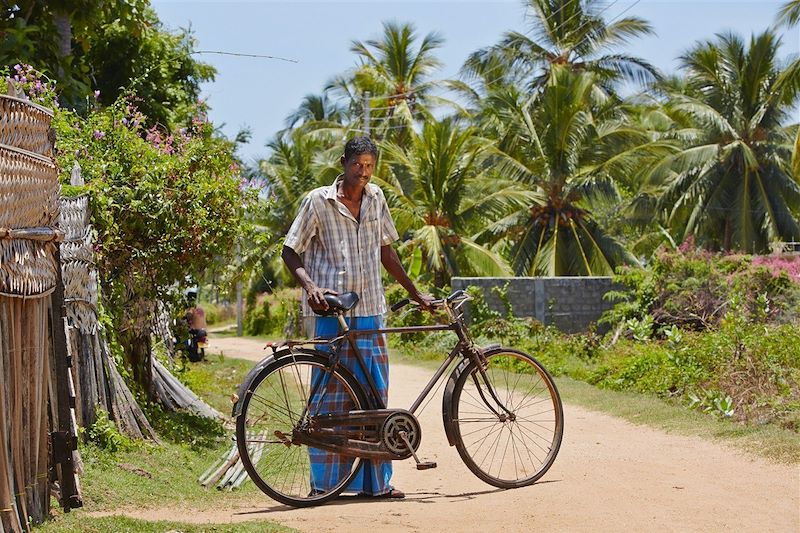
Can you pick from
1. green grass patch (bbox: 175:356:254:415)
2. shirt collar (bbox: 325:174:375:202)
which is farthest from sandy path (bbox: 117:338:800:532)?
green grass patch (bbox: 175:356:254:415)

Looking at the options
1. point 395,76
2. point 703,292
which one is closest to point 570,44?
point 395,76

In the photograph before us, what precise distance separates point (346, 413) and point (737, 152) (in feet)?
91.5

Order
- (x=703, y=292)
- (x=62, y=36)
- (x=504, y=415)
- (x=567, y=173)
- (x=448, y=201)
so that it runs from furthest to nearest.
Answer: (x=567, y=173)
(x=448, y=201)
(x=703, y=292)
(x=62, y=36)
(x=504, y=415)

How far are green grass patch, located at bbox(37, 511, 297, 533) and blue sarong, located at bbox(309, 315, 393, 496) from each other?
0.96m

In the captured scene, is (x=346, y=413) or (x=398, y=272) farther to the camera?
(x=398, y=272)

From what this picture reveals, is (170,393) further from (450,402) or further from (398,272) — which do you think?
(450,402)

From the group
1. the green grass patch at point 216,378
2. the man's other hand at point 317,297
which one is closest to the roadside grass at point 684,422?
the man's other hand at point 317,297

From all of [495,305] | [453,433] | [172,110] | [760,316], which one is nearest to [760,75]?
[495,305]

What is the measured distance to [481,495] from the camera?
20.9 feet

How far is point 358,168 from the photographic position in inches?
246

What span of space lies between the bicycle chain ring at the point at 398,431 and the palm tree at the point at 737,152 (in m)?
25.8

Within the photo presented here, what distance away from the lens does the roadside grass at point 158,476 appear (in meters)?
5.26

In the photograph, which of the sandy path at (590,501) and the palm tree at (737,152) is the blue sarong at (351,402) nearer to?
the sandy path at (590,501)

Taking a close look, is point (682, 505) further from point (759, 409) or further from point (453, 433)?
point (759, 409)
